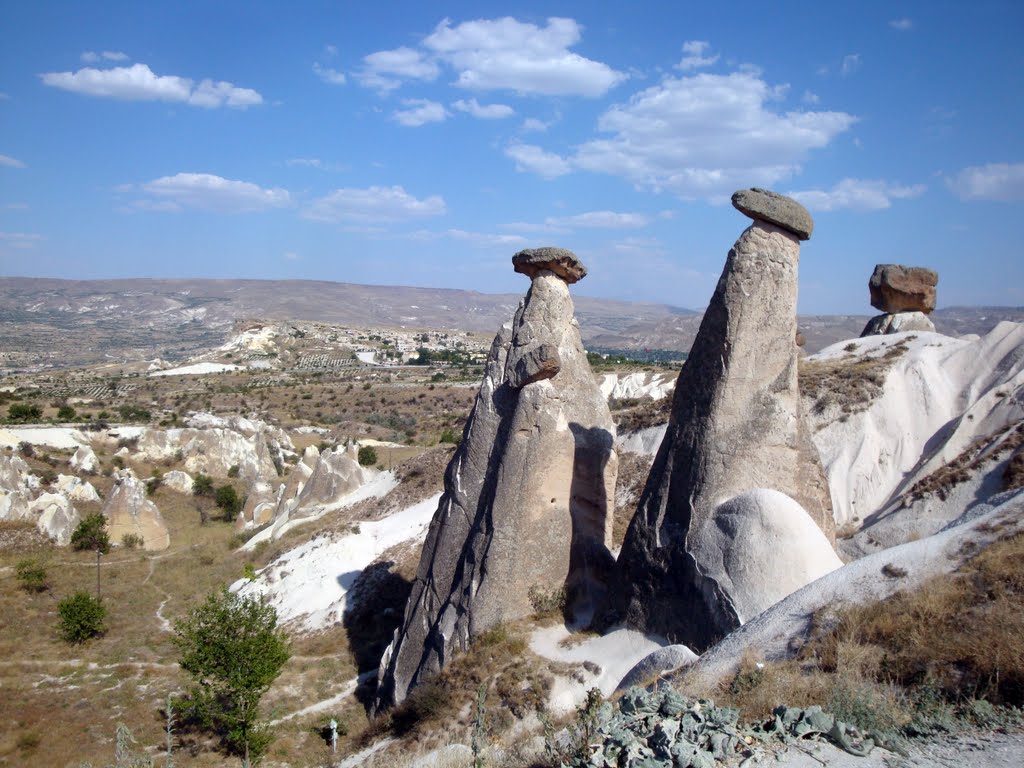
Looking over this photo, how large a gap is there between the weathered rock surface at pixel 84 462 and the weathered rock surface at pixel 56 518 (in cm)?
781

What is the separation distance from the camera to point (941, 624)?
5.14 meters

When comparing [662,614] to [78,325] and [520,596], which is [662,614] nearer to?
[520,596]

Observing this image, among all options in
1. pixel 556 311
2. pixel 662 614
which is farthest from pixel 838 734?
pixel 556 311

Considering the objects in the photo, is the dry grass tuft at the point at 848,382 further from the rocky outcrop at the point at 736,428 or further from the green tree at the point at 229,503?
the green tree at the point at 229,503

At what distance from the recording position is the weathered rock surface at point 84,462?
31516mm

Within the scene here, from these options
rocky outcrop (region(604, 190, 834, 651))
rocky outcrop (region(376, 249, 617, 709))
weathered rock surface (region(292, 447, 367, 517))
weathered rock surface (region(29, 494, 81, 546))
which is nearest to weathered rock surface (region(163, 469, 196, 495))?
weathered rock surface (region(29, 494, 81, 546))

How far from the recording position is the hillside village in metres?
4.97

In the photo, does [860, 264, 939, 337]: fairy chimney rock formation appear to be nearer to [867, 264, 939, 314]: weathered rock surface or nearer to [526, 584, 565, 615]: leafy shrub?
[867, 264, 939, 314]: weathered rock surface

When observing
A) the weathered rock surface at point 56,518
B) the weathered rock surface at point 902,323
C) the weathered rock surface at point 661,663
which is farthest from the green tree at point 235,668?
the weathered rock surface at point 902,323

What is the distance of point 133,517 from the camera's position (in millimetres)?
23250

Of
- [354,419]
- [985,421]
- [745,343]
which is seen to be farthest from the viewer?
[354,419]

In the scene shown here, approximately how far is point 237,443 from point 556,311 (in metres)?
29.3

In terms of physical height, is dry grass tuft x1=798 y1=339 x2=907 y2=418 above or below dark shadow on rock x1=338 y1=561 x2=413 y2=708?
above

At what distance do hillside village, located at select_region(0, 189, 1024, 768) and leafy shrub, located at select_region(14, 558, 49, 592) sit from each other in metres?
0.40
